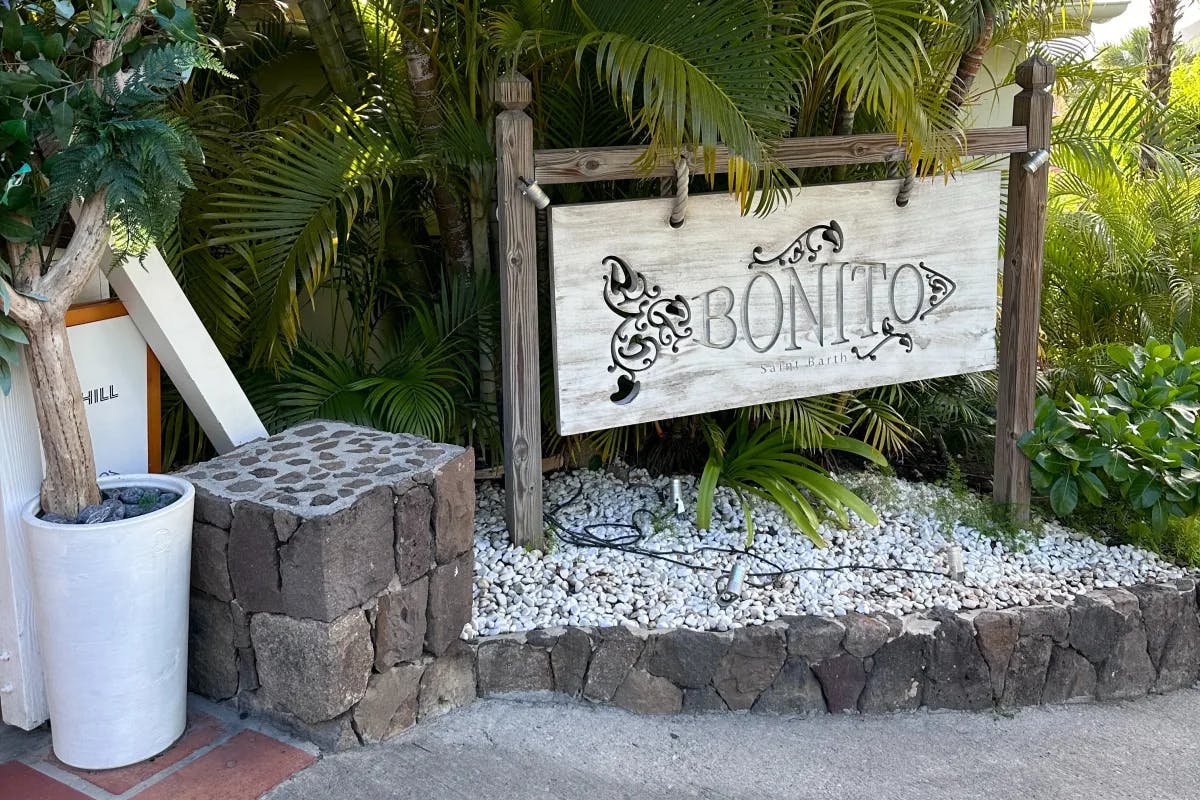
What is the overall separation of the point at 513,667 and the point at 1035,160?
8.25 ft

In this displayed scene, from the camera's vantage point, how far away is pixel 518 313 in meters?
3.38

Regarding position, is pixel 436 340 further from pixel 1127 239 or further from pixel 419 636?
pixel 1127 239

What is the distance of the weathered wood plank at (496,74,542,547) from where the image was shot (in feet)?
10.7

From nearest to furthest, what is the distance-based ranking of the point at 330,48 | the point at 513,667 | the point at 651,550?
the point at 513,667, the point at 651,550, the point at 330,48

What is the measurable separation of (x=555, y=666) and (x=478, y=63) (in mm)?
2019

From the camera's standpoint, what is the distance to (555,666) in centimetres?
314

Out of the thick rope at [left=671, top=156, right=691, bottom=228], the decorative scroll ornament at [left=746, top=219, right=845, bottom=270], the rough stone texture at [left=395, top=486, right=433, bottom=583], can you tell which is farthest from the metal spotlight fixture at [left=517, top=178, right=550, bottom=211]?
the rough stone texture at [left=395, top=486, right=433, bottom=583]

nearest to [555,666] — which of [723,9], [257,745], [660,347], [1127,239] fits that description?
[257,745]

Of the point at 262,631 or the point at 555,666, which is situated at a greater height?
the point at 262,631

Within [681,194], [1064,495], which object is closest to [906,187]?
[681,194]

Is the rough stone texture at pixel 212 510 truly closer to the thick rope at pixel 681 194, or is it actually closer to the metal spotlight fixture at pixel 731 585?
the metal spotlight fixture at pixel 731 585

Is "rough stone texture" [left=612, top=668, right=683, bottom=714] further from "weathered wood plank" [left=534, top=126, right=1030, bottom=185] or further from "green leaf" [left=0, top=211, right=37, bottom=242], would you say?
"green leaf" [left=0, top=211, right=37, bottom=242]

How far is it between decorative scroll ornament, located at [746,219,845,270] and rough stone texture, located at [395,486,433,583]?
1.41m

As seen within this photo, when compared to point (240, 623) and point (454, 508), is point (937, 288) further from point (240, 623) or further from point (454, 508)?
point (240, 623)
